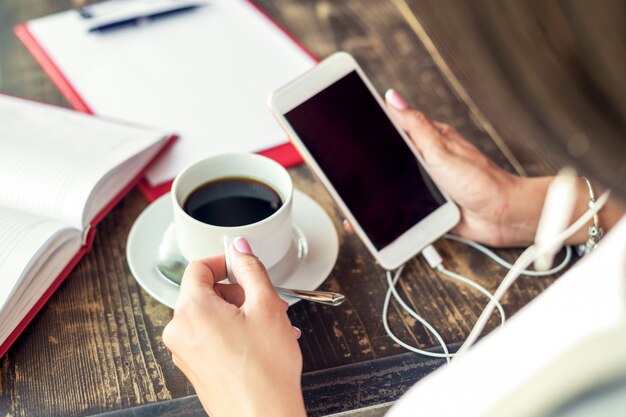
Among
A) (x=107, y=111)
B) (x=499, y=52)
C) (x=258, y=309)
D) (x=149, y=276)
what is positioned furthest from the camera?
(x=107, y=111)

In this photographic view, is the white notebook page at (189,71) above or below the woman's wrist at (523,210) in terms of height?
above

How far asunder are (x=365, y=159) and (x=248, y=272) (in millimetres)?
248

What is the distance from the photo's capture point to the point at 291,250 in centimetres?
84

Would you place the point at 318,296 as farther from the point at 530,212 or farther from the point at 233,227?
the point at 530,212

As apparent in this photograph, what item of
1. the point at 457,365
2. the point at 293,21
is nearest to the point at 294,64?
the point at 293,21

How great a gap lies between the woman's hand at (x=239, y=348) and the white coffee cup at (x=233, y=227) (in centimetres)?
6

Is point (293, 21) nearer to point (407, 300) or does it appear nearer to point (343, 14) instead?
point (343, 14)

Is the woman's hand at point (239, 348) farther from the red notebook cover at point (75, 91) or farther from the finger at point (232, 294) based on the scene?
the red notebook cover at point (75, 91)

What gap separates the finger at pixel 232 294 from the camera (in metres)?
0.71

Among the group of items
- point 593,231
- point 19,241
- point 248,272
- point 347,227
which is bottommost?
point 593,231

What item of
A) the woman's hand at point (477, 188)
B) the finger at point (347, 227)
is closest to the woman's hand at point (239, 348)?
the finger at point (347, 227)

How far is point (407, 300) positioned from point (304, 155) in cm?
20

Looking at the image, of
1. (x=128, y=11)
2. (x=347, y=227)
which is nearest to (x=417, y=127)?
(x=347, y=227)

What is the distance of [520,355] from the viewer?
394 mm
